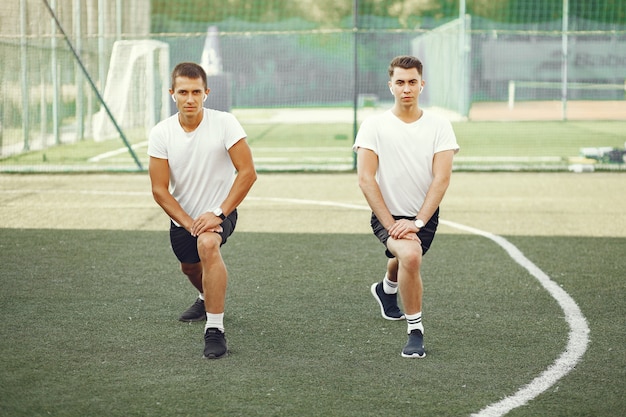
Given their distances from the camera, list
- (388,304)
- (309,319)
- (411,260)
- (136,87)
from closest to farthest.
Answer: (411,260), (309,319), (388,304), (136,87)

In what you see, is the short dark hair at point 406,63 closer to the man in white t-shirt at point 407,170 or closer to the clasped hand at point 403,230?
the man in white t-shirt at point 407,170

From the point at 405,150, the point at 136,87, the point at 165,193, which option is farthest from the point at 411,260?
the point at 136,87

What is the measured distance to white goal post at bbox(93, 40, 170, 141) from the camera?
16.7m

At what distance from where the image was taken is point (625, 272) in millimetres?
7699

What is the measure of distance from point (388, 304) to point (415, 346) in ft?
3.16

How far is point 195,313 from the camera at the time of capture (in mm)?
6207

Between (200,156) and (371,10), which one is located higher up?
(371,10)

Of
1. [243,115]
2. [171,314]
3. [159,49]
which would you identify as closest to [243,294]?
[171,314]

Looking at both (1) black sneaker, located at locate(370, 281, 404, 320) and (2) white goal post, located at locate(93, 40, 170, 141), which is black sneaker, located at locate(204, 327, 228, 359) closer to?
(1) black sneaker, located at locate(370, 281, 404, 320)

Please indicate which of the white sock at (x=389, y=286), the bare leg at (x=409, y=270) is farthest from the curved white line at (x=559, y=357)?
the white sock at (x=389, y=286)

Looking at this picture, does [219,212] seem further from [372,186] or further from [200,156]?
[372,186]

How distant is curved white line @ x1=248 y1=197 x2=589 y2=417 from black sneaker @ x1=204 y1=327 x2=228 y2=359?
1.61 metres

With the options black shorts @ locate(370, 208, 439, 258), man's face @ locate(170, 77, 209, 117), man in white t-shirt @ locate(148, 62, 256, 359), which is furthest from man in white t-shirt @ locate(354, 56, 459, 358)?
man's face @ locate(170, 77, 209, 117)

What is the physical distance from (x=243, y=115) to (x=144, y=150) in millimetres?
3011
